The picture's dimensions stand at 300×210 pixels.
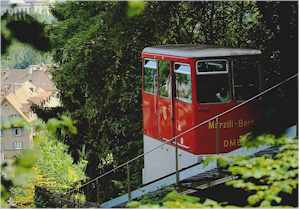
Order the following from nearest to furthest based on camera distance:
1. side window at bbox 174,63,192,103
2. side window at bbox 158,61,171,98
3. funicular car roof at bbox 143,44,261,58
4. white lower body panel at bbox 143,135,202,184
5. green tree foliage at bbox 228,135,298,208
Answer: green tree foliage at bbox 228,135,298,208, funicular car roof at bbox 143,44,261,58, side window at bbox 174,63,192,103, white lower body panel at bbox 143,135,202,184, side window at bbox 158,61,171,98

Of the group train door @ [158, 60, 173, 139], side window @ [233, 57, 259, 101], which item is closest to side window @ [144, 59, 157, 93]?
train door @ [158, 60, 173, 139]

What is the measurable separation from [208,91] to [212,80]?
141mm

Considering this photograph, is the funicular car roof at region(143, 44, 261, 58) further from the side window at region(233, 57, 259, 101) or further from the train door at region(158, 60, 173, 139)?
the train door at region(158, 60, 173, 139)

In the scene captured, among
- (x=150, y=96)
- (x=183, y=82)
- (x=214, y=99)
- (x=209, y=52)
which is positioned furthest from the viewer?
(x=150, y=96)

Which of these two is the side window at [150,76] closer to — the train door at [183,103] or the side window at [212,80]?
the train door at [183,103]

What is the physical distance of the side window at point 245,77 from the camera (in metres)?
8.79

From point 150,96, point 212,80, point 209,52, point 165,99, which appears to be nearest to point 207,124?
point 212,80

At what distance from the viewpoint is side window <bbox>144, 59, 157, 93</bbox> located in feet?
32.8

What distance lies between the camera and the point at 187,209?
4004 millimetres

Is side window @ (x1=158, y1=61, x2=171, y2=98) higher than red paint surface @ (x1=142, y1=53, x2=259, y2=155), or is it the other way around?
side window @ (x1=158, y1=61, x2=171, y2=98)

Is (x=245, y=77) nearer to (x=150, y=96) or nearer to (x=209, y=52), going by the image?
(x=209, y=52)

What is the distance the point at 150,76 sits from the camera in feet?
33.8

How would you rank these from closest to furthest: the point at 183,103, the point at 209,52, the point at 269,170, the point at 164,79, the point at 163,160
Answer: the point at 269,170, the point at 209,52, the point at 183,103, the point at 164,79, the point at 163,160

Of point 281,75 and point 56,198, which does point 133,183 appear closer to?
point 56,198
